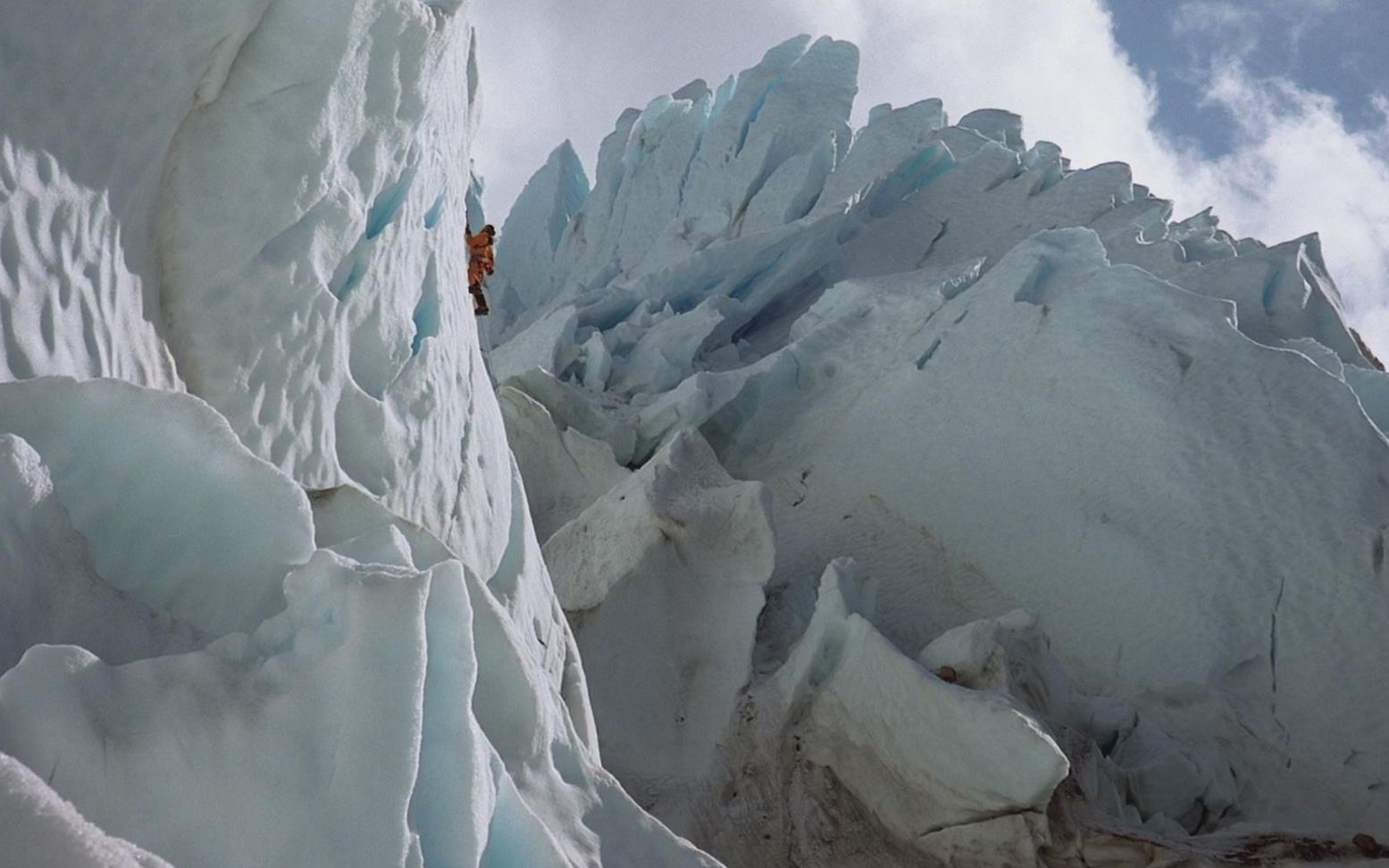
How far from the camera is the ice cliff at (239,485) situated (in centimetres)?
127

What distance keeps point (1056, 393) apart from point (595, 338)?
13.3 feet

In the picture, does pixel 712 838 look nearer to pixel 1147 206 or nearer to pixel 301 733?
pixel 301 733

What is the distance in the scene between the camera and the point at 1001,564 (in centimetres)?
599

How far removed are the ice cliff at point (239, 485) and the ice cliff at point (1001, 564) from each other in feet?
6.21

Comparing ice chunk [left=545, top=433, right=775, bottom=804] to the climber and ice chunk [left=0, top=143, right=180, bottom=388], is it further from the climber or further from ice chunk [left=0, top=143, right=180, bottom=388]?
ice chunk [left=0, top=143, right=180, bottom=388]

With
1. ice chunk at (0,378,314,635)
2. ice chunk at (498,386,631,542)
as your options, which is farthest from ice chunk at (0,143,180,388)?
ice chunk at (498,386,631,542)

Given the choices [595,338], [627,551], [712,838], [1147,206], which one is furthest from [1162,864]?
[1147,206]

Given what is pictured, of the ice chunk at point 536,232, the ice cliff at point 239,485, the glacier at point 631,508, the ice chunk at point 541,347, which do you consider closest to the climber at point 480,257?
the glacier at point 631,508

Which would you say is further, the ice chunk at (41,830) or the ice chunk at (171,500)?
the ice chunk at (171,500)

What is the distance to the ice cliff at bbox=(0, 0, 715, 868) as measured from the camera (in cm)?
127

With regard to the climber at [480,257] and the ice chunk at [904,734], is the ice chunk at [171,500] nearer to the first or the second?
the climber at [480,257]

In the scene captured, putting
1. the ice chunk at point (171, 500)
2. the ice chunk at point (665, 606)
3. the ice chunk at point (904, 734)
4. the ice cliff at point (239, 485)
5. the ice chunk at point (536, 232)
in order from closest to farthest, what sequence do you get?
the ice cliff at point (239, 485), the ice chunk at point (171, 500), the ice chunk at point (904, 734), the ice chunk at point (665, 606), the ice chunk at point (536, 232)

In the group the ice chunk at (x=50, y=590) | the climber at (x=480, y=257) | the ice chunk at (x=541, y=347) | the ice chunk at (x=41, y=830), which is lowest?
the ice chunk at (x=41, y=830)

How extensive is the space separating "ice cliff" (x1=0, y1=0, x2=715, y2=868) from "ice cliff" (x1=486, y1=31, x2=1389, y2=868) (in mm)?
1892
